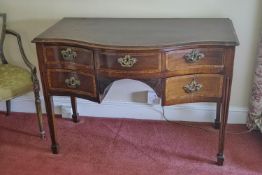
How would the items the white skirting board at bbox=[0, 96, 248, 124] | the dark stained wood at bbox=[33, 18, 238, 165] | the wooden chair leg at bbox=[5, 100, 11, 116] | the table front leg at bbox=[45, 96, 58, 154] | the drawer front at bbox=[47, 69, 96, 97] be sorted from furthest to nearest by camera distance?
the wooden chair leg at bbox=[5, 100, 11, 116] → the white skirting board at bbox=[0, 96, 248, 124] → the table front leg at bbox=[45, 96, 58, 154] → the drawer front at bbox=[47, 69, 96, 97] → the dark stained wood at bbox=[33, 18, 238, 165]

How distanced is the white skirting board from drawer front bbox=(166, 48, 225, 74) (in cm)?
66

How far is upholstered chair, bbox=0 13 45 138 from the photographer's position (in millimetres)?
2074

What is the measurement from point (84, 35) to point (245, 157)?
114 centimetres

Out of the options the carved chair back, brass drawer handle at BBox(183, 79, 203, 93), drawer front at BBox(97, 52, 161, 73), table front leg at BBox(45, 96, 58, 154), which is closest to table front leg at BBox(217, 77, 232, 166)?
brass drawer handle at BBox(183, 79, 203, 93)

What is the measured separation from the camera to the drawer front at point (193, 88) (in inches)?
68.8

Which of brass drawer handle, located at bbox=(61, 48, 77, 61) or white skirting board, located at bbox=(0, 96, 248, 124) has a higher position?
brass drawer handle, located at bbox=(61, 48, 77, 61)

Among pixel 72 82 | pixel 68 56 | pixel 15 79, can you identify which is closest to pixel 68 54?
pixel 68 56

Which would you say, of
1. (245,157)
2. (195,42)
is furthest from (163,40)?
(245,157)

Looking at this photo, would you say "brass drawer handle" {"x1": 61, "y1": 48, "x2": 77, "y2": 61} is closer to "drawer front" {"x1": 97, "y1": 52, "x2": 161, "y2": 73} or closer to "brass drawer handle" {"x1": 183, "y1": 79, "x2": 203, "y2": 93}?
"drawer front" {"x1": 97, "y1": 52, "x2": 161, "y2": 73}

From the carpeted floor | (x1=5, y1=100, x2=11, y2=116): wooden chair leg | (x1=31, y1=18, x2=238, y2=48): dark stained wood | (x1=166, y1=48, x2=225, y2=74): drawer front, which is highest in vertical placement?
(x1=31, y1=18, x2=238, y2=48): dark stained wood

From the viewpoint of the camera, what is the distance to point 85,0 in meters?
2.19

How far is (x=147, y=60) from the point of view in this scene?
1.69 metres

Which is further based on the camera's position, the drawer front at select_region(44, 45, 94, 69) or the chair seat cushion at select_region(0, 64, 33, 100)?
the chair seat cushion at select_region(0, 64, 33, 100)

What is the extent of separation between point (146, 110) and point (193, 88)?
70 cm
